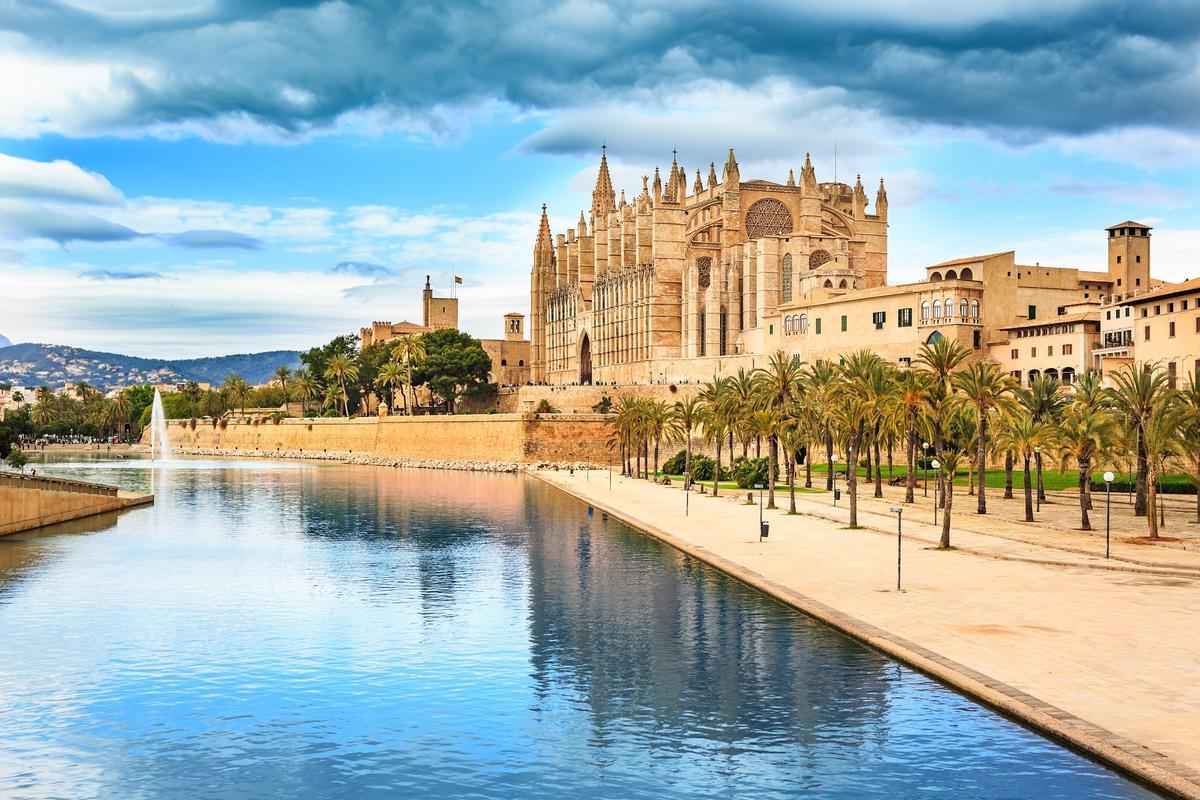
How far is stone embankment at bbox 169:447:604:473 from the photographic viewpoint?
87812mm

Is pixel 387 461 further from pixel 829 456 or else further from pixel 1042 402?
pixel 1042 402

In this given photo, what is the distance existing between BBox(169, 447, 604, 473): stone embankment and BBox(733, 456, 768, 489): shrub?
26874 mm

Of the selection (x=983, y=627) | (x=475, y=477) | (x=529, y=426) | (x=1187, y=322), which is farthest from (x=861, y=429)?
(x=529, y=426)

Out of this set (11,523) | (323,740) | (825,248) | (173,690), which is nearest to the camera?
(323,740)

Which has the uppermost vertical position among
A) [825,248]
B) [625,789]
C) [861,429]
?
[825,248]

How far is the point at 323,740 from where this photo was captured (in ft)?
51.6

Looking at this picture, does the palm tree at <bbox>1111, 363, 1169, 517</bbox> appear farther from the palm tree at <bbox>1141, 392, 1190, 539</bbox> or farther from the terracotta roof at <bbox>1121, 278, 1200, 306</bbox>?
the terracotta roof at <bbox>1121, 278, 1200, 306</bbox>

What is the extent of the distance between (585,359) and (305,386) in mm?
31394

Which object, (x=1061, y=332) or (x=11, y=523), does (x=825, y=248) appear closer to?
(x=1061, y=332)

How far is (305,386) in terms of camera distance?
412 feet

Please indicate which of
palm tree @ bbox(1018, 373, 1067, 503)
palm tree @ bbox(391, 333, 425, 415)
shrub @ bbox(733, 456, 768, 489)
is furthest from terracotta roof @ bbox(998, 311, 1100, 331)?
palm tree @ bbox(391, 333, 425, 415)

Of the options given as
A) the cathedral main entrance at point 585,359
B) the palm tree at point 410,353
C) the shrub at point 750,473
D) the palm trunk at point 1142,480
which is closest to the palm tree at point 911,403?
the palm trunk at point 1142,480

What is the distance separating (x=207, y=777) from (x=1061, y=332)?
5479cm

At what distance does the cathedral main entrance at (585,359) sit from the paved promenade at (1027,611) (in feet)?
236
